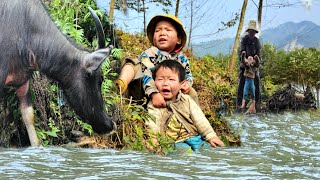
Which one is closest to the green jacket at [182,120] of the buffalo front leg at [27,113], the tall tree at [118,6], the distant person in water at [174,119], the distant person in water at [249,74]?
the distant person in water at [174,119]

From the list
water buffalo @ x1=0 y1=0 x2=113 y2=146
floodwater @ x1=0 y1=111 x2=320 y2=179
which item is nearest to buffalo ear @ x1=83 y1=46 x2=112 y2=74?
water buffalo @ x1=0 y1=0 x2=113 y2=146

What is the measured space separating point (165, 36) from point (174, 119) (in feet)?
3.14

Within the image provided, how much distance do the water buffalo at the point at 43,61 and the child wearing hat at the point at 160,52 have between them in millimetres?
359

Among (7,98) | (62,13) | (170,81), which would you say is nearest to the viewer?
(170,81)

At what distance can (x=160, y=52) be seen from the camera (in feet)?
19.2

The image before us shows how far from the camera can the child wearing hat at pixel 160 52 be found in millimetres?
5734

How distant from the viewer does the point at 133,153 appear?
206 inches

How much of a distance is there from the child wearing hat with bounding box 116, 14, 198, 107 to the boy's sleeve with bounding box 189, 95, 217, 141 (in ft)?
1.06

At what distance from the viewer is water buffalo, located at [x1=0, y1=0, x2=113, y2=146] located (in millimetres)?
5066

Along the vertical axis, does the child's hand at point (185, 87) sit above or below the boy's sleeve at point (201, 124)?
above

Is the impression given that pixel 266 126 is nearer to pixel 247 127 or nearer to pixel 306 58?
pixel 247 127

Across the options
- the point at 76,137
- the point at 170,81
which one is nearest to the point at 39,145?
the point at 76,137

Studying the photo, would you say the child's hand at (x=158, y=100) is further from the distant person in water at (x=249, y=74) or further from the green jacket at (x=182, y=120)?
the distant person in water at (x=249, y=74)

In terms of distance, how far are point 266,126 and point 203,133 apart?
4.95 m
